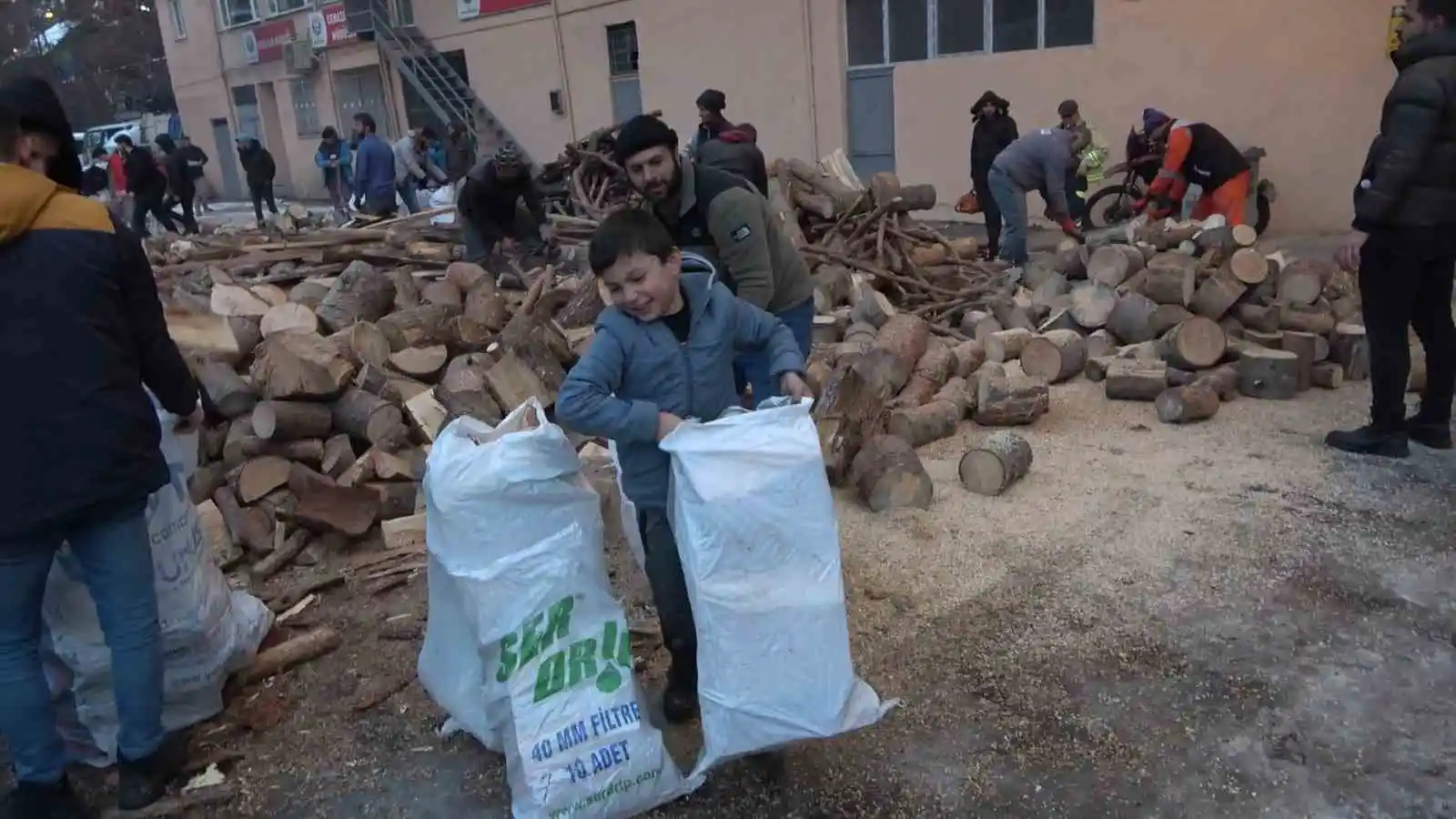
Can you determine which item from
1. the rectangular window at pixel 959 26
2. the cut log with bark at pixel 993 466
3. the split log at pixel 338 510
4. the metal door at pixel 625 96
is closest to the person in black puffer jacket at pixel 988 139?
the rectangular window at pixel 959 26

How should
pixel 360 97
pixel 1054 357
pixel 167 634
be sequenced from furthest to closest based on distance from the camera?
1. pixel 360 97
2. pixel 1054 357
3. pixel 167 634

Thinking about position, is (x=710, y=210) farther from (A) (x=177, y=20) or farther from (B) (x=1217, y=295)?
(A) (x=177, y=20)

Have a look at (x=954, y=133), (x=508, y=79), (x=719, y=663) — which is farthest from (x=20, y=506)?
(x=508, y=79)

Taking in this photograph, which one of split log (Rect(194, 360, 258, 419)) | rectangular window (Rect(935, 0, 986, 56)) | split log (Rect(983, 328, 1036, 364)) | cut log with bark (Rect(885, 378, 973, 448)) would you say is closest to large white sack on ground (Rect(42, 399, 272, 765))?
split log (Rect(194, 360, 258, 419))

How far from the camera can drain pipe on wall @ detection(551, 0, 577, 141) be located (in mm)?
17172

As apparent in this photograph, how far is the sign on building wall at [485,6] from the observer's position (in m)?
17.8

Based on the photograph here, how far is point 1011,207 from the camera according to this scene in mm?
8297

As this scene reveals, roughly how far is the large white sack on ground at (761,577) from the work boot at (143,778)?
152cm

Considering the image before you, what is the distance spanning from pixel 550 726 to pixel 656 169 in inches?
67.8

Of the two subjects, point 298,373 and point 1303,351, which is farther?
point 1303,351

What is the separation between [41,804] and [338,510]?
173cm

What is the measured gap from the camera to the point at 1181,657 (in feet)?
A: 10.2

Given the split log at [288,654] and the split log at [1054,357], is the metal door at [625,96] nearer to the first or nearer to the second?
the split log at [1054,357]

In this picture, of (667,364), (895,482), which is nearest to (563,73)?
(895,482)
